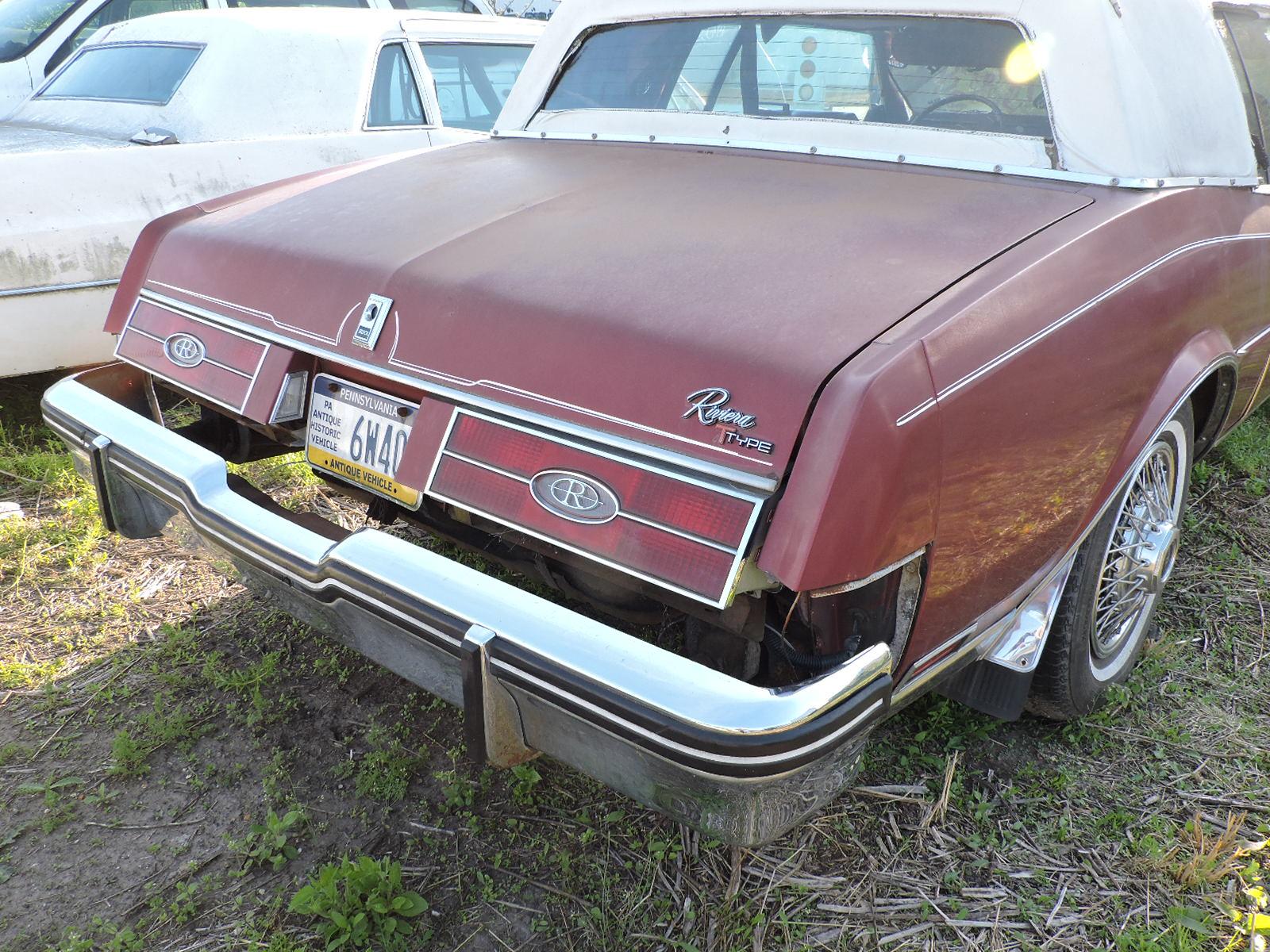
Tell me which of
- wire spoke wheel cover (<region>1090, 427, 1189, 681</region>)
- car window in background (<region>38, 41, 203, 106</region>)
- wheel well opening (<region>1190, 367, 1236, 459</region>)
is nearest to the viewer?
wire spoke wheel cover (<region>1090, 427, 1189, 681</region>)

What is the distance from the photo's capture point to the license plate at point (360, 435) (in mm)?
1976

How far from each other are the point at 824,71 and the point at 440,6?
196 inches

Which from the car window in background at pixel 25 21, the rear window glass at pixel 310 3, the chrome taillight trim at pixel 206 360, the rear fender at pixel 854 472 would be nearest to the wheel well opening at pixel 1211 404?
the rear fender at pixel 854 472

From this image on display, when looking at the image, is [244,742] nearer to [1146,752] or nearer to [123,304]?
[123,304]


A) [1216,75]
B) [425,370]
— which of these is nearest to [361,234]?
[425,370]

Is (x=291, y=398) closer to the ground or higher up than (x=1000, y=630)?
higher up

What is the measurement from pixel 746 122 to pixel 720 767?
1772 millimetres

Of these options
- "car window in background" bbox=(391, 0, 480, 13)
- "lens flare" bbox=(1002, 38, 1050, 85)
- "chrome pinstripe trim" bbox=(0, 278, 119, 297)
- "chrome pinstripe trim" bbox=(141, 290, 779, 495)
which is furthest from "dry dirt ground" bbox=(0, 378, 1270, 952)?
"car window in background" bbox=(391, 0, 480, 13)

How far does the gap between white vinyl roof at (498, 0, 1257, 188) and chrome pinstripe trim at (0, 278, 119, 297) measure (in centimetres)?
200

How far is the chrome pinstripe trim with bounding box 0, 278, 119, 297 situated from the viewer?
133 inches

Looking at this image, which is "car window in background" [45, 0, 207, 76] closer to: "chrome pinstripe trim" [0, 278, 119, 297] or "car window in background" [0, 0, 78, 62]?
"car window in background" [0, 0, 78, 62]

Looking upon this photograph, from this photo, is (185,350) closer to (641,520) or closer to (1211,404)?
(641,520)

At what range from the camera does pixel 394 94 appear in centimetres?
444

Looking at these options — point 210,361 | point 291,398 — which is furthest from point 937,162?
point 210,361
